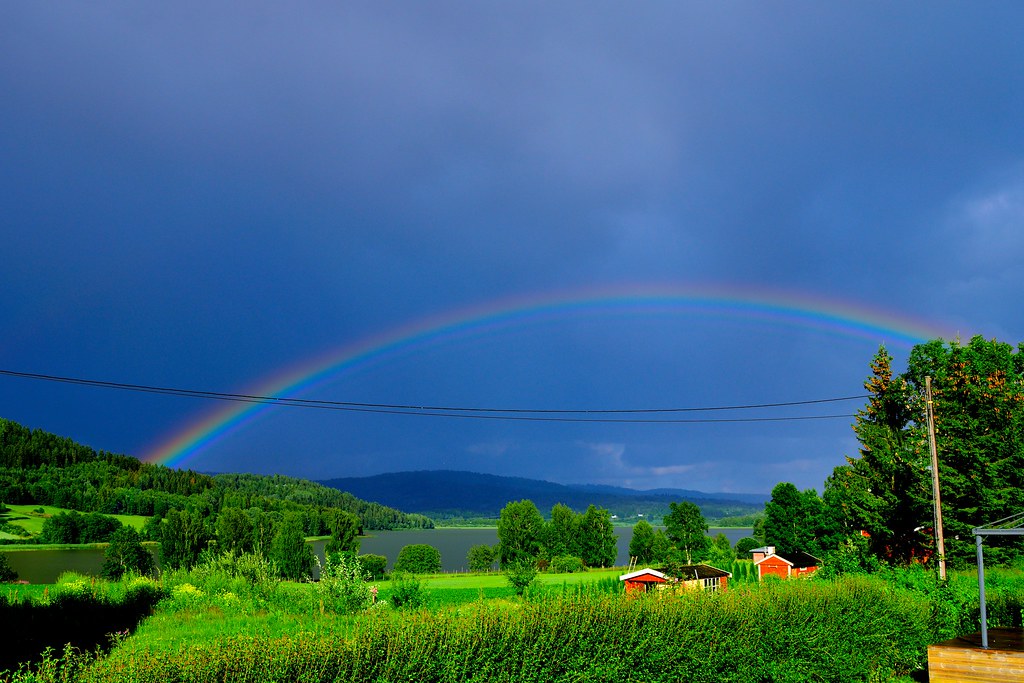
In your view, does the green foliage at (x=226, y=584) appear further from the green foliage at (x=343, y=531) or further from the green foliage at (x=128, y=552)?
the green foliage at (x=343, y=531)

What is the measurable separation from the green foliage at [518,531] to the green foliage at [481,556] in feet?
7.22

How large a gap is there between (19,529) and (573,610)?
307 feet

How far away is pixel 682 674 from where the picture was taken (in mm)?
11984

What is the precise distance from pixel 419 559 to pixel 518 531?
18016 mm

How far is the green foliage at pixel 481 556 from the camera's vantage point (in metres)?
100

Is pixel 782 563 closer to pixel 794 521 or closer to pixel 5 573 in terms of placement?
pixel 794 521

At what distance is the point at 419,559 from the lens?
87000 millimetres

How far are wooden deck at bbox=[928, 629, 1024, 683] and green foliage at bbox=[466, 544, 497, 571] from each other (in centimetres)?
8827

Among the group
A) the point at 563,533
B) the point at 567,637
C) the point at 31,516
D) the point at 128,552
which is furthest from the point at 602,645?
the point at 31,516

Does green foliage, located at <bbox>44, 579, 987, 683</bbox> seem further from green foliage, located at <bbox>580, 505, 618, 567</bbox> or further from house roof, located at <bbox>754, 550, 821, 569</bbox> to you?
green foliage, located at <bbox>580, 505, 618, 567</bbox>

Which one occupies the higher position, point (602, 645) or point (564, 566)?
point (602, 645)

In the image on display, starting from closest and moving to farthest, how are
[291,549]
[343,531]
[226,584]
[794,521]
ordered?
1. [226,584]
2. [794,521]
3. [291,549]
4. [343,531]

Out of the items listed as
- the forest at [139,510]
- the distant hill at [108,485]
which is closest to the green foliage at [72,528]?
the forest at [139,510]

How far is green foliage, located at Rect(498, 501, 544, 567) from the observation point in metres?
100
